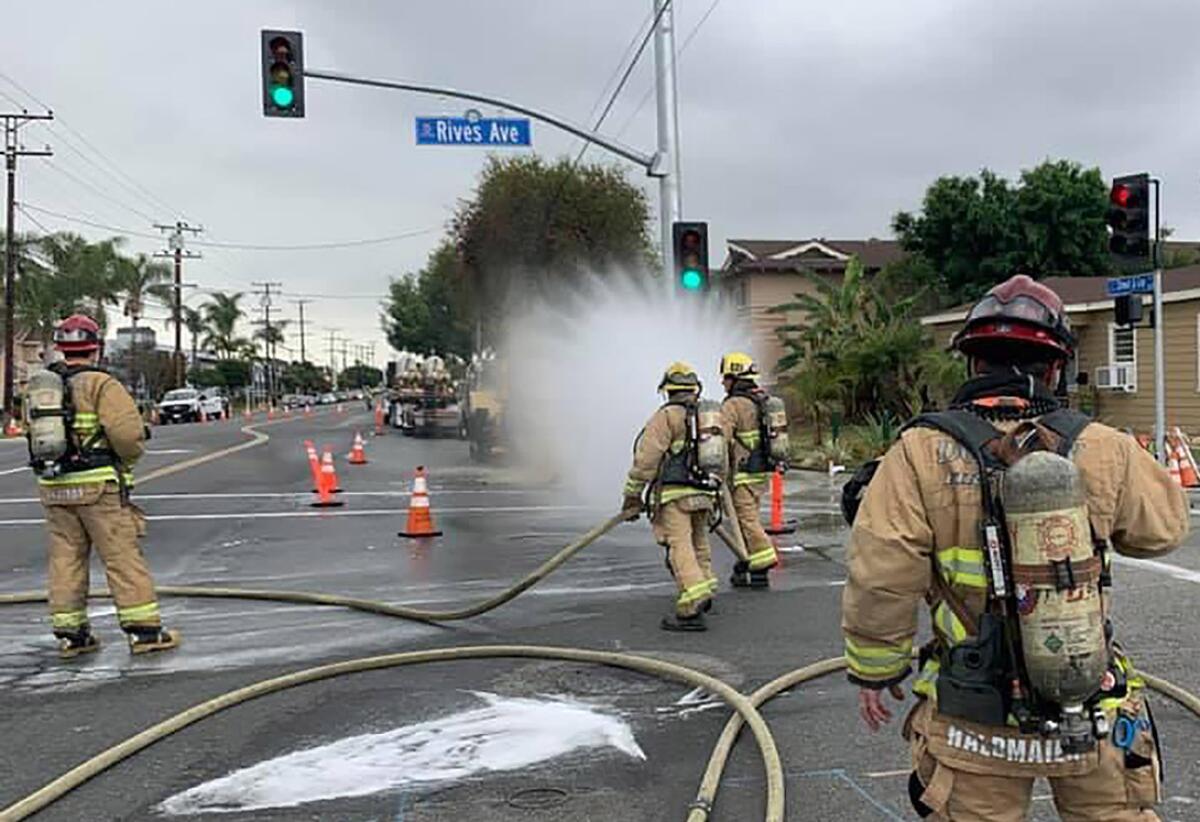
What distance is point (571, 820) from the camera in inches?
159

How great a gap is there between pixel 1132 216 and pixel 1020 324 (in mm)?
12727

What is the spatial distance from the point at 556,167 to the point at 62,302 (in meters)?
29.5

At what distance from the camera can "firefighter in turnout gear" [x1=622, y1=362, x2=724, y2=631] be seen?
22.8ft

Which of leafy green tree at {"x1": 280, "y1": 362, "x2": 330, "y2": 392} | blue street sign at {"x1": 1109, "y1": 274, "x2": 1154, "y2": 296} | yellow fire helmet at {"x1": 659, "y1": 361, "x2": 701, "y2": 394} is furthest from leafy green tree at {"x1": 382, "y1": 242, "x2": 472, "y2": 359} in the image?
leafy green tree at {"x1": 280, "y1": 362, "x2": 330, "y2": 392}

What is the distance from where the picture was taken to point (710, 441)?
7.02 meters

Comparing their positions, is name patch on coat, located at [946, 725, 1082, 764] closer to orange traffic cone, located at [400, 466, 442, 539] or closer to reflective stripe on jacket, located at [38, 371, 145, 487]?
reflective stripe on jacket, located at [38, 371, 145, 487]

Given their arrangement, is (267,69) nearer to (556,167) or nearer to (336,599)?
(336,599)

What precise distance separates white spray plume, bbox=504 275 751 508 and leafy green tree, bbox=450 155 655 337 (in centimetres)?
1643

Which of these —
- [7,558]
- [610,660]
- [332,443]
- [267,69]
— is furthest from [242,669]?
[332,443]

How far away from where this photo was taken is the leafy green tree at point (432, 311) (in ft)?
155

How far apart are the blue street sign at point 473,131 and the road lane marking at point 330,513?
195 inches

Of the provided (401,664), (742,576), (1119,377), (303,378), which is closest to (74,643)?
(401,664)

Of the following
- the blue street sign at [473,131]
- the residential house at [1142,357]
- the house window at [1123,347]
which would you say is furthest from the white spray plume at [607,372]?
the house window at [1123,347]

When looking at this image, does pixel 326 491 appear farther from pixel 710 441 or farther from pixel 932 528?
pixel 932 528
